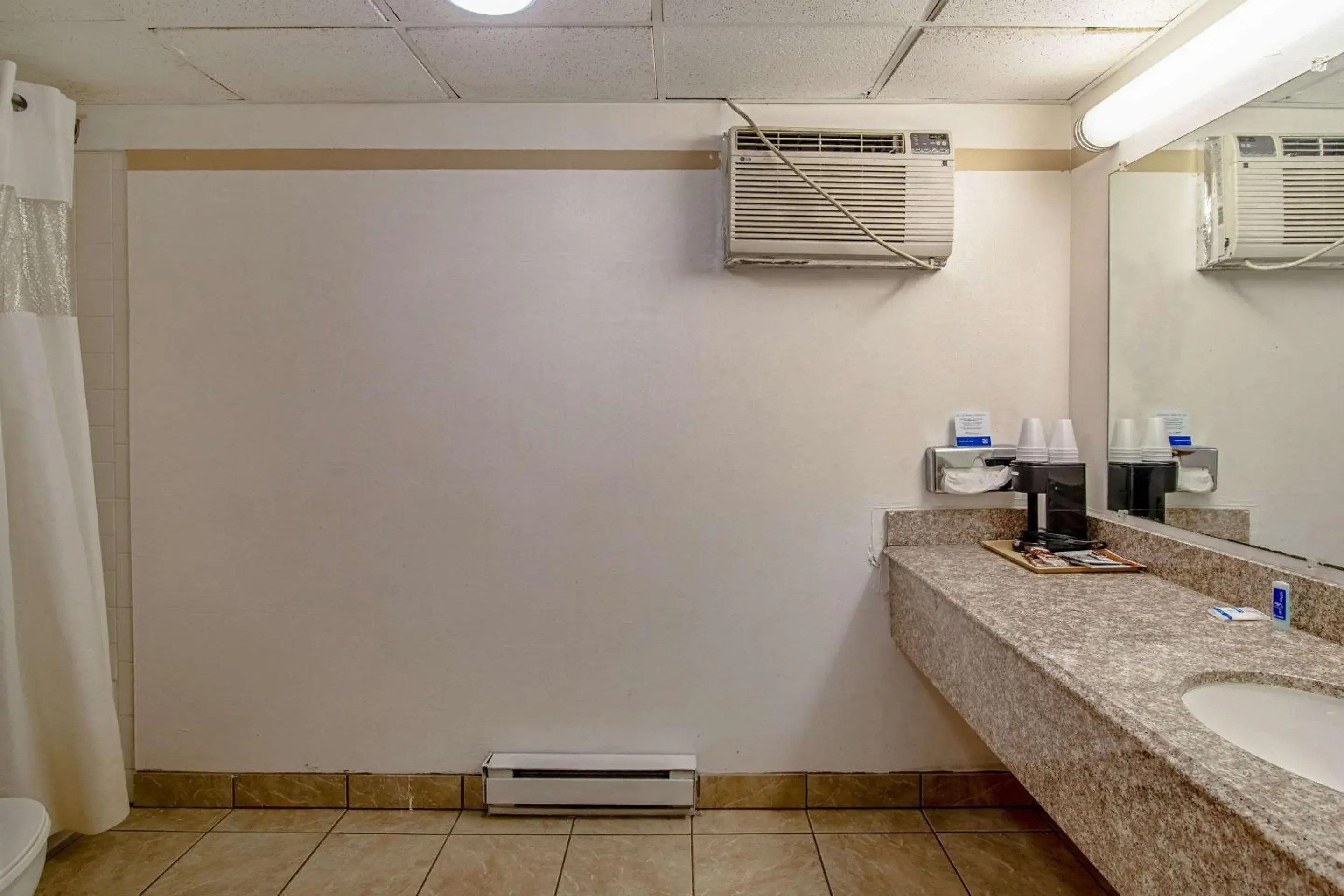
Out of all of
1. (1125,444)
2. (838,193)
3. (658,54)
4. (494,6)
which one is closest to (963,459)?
(1125,444)

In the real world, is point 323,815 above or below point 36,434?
below

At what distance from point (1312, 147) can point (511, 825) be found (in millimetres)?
2476

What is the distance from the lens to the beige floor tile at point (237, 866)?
67.8 inches

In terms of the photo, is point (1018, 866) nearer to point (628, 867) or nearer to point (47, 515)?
point (628, 867)

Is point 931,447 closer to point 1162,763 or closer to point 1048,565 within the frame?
point 1048,565

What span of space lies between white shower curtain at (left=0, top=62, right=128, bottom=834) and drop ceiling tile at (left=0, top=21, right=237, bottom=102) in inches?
2.5

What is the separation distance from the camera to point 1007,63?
5.77ft

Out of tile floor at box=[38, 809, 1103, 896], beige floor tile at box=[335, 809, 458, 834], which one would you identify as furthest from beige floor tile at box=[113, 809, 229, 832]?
beige floor tile at box=[335, 809, 458, 834]

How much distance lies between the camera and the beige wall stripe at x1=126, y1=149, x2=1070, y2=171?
6.52ft

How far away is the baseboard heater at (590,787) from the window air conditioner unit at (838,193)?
5.02 feet

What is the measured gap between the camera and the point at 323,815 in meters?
2.02

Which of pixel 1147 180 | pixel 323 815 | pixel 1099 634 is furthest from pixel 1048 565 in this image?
pixel 323 815

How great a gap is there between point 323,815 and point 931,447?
7.03ft

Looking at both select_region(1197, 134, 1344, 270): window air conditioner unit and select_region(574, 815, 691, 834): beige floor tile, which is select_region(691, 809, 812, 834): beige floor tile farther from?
select_region(1197, 134, 1344, 270): window air conditioner unit
